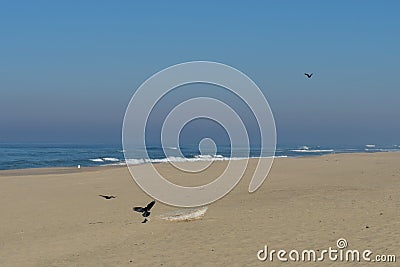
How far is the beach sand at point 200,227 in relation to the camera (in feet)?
33.2

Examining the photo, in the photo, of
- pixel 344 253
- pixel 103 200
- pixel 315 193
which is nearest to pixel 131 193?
pixel 103 200

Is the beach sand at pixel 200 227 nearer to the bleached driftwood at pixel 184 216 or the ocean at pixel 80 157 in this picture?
the bleached driftwood at pixel 184 216

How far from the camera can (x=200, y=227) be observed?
513 inches

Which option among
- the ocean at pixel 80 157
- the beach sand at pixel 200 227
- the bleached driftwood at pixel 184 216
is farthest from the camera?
the ocean at pixel 80 157

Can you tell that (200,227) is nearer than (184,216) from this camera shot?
Yes

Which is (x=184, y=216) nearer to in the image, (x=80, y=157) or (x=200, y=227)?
(x=200, y=227)

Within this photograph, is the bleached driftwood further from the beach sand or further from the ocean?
the ocean

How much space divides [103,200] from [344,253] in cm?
1241

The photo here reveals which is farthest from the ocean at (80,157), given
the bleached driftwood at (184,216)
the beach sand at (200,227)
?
the bleached driftwood at (184,216)

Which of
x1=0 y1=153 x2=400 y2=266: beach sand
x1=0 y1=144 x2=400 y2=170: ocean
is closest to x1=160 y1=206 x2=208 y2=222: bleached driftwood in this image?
x1=0 y1=153 x2=400 y2=266: beach sand

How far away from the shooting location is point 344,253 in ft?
30.7

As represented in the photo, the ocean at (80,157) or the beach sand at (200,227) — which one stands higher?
the ocean at (80,157)

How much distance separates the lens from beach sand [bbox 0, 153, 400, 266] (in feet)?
33.2

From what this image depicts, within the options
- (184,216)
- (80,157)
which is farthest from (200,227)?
(80,157)
